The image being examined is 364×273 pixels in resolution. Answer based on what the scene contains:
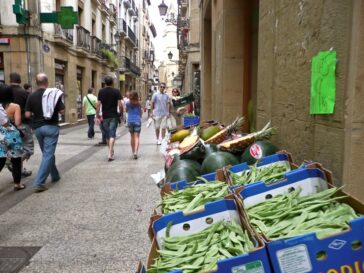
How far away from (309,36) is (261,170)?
1189mm

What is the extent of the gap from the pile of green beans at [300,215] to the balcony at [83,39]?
20.5 m

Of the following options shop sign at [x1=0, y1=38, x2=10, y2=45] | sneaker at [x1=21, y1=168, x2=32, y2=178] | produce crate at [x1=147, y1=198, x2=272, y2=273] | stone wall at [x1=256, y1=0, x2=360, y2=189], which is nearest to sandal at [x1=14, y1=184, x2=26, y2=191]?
sneaker at [x1=21, y1=168, x2=32, y2=178]

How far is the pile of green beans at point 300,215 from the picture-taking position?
4.70ft

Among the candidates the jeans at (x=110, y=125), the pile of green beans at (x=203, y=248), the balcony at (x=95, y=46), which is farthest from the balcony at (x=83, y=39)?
the pile of green beans at (x=203, y=248)

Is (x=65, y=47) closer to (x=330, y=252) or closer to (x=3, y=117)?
(x=3, y=117)

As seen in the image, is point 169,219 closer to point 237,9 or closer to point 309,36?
point 309,36

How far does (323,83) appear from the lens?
8.16 ft

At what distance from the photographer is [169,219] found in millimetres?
1760

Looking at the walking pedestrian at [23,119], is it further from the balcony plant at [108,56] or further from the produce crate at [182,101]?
the balcony plant at [108,56]

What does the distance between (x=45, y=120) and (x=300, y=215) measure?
489 centimetres

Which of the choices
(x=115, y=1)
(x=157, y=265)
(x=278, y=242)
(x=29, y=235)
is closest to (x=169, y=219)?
(x=157, y=265)

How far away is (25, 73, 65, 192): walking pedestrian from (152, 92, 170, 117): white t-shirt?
4.81 m

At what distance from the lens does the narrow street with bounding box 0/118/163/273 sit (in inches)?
130

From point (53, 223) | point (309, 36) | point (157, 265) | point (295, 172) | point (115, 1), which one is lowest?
point (53, 223)
